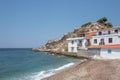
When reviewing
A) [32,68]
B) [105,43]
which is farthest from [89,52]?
[32,68]

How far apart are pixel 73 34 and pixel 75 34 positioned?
226cm

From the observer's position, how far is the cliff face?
73.7m

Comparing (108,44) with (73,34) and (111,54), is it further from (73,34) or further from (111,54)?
(73,34)

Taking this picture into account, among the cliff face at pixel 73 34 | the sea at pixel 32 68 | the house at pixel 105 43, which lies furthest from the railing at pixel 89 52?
the cliff face at pixel 73 34

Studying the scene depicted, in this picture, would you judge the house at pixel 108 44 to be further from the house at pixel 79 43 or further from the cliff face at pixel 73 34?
the cliff face at pixel 73 34

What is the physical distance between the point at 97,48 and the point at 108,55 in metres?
4.18

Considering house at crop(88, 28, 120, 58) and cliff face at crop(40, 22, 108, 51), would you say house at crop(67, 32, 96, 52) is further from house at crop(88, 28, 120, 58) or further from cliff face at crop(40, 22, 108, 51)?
cliff face at crop(40, 22, 108, 51)

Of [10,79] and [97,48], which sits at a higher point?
[97,48]

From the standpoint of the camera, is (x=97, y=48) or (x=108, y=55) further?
(x=97, y=48)

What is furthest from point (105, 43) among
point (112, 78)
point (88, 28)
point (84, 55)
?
point (88, 28)

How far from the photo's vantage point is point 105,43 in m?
43.7

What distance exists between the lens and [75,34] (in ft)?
254

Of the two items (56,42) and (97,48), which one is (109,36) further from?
(56,42)

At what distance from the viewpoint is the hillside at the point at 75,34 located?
2908 inches
